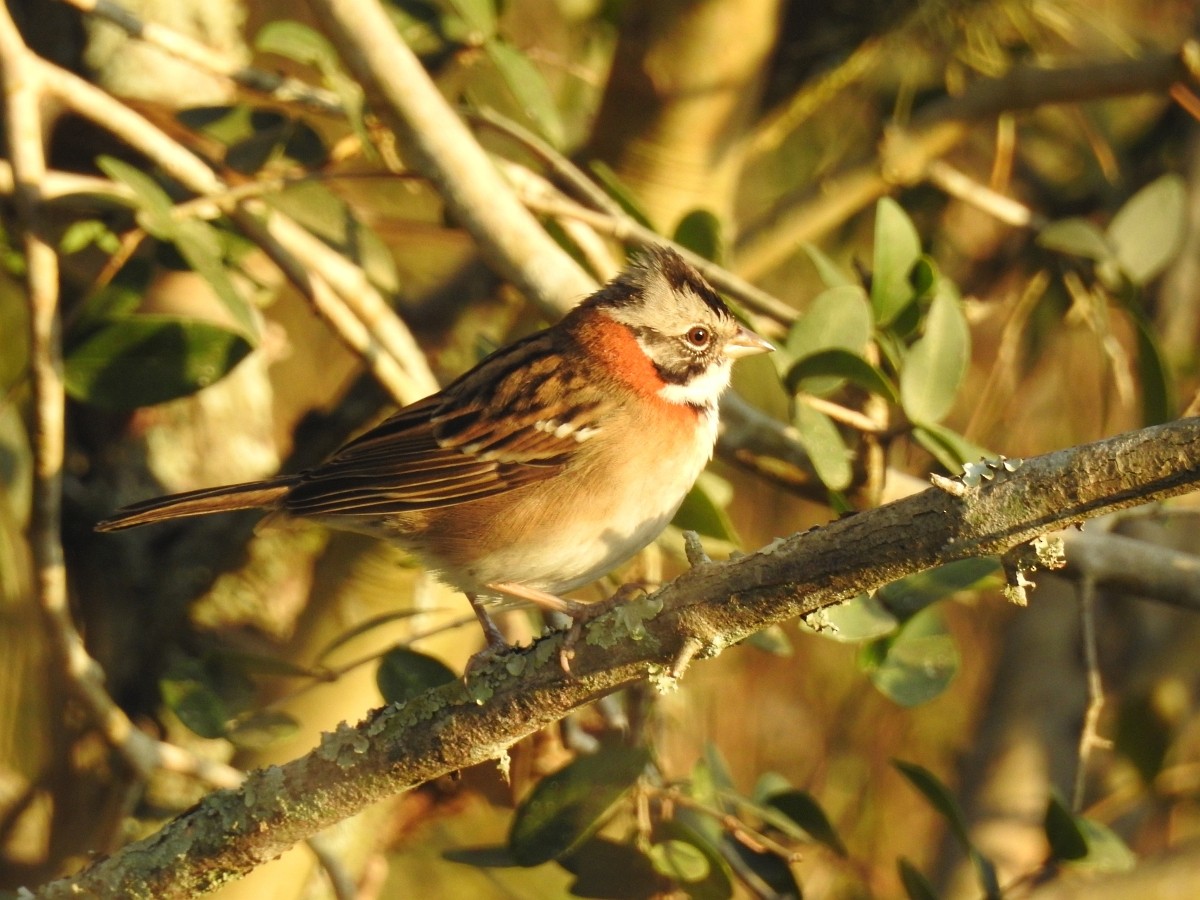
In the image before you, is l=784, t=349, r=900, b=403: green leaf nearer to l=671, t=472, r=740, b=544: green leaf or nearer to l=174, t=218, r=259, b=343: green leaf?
l=671, t=472, r=740, b=544: green leaf

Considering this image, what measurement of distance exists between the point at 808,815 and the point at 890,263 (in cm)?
136

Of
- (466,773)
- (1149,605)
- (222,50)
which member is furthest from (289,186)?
(1149,605)

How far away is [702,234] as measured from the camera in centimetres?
362

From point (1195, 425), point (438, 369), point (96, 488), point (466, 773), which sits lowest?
point (466, 773)

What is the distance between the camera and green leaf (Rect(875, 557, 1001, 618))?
277cm

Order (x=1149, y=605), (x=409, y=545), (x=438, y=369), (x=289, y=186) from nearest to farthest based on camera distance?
(x=409, y=545), (x=289, y=186), (x=438, y=369), (x=1149, y=605)

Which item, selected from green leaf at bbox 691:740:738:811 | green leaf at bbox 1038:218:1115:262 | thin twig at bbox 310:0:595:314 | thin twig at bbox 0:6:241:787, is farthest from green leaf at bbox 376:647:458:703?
green leaf at bbox 1038:218:1115:262

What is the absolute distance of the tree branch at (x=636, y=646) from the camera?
1.75 metres

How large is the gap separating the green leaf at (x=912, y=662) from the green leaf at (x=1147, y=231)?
151 centimetres

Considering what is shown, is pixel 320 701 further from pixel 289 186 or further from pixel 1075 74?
pixel 1075 74

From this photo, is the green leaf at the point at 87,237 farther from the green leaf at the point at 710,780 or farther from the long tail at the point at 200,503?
the green leaf at the point at 710,780

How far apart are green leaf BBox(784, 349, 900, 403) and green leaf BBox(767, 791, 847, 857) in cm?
104

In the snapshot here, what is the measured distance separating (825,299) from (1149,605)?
107 inches

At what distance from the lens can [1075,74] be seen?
4141mm
